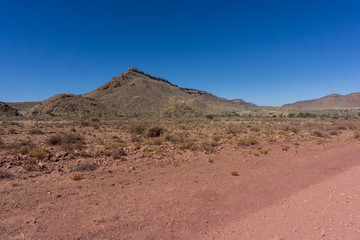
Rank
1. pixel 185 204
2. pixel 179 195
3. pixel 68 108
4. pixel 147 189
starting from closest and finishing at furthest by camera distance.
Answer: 1. pixel 185 204
2. pixel 179 195
3. pixel 147 189
4. pixel 68 108

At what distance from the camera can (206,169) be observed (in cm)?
878

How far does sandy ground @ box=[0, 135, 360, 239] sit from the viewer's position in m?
4.26

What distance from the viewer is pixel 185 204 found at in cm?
557

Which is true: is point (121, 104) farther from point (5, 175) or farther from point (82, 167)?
point (5, 175)

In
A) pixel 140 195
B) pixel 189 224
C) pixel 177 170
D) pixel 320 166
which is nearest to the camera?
pixel 189 224

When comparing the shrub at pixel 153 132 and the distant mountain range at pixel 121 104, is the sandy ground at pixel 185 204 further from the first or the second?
the distant mountain range at pixel 121 104

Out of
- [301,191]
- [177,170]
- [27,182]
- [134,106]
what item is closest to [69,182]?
[27,182]

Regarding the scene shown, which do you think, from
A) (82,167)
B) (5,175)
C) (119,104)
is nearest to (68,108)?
(119,104)

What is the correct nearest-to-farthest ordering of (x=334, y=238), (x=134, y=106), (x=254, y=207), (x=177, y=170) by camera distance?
1. (x=334, y=238)
2. (x=254, y=207)
3. (x=177, y=170)
4. (x=134, y=106)

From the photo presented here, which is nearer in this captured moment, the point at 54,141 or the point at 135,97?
the point at 54,141

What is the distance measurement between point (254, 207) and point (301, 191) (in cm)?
224

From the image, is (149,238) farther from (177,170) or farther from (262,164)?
(262,164)

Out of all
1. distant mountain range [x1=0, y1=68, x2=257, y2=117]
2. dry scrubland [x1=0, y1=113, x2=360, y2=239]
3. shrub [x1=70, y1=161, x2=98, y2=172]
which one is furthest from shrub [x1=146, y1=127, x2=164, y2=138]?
distant mountain range [x1=0, y1=68, x2=257, y2=117]

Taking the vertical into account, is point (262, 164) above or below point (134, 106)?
below
